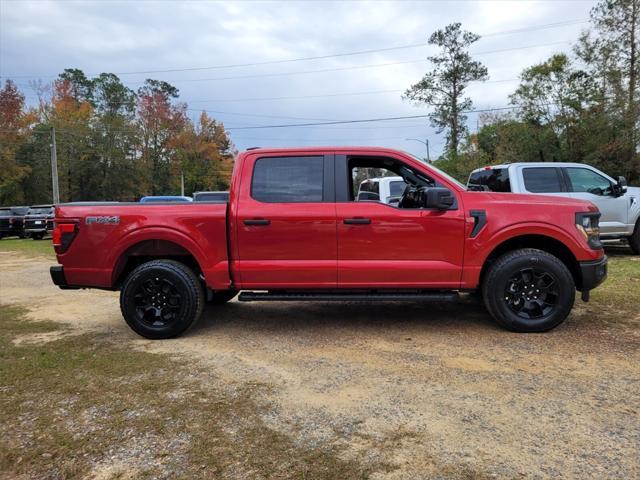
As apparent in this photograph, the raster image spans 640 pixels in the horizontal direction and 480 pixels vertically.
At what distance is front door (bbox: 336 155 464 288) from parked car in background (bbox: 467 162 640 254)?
494cm

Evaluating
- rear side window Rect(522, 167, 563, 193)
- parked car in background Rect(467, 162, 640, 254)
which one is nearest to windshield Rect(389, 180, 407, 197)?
parked car in background Rect(467, 162, 640, 254)

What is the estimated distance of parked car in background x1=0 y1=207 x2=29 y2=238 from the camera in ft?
75.5

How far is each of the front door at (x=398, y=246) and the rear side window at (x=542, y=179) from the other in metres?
5.16

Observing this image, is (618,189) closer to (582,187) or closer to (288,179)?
(582,187)

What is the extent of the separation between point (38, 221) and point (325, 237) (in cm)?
2043

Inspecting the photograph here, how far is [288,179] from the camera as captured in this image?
5055mm

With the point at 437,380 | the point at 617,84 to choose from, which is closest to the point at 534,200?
the point at 437,380

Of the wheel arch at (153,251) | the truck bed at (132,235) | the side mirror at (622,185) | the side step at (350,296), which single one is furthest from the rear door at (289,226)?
the side mirror at (622,185)

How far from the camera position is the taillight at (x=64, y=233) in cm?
500

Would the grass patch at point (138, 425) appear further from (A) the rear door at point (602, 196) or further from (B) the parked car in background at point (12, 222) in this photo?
(B) the parked car in background at point (12, 222)

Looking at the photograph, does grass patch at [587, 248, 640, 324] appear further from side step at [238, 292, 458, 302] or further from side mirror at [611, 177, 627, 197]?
side step at [238, 292, 458, 302]

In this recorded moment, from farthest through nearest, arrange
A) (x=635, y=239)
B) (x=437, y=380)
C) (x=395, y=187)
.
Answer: (x=395, y=187), (x=635, y=239), (x=437, y=380)

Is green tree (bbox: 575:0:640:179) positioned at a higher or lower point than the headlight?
higher

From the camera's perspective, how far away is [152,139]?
58.9m
